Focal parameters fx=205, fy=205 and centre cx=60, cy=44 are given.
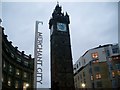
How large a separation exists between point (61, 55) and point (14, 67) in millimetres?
15737

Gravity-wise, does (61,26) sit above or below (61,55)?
above

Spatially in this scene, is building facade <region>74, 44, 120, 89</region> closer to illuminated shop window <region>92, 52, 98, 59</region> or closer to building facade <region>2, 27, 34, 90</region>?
illuminated shop window <region>92, 52, 98, 59</region>

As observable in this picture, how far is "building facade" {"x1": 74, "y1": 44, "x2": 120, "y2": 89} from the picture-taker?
68125mm

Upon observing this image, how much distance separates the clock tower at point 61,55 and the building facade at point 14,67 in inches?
395

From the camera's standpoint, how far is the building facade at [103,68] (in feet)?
224

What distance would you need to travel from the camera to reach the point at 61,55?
67.3 meters

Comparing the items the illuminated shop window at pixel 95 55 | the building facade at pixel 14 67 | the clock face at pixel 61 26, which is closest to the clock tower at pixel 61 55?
the clock face at pixel 61 26

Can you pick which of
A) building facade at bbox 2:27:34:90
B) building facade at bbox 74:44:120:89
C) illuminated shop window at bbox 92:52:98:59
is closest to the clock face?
building facade at bbox 74:44:120:89

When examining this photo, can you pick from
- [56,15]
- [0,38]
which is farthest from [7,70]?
[56,15]

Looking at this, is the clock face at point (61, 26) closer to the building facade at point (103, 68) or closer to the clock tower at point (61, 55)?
the clock tower at point (61, 55)

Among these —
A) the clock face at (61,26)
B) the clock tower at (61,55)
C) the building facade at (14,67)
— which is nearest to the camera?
→ the building facade at (14,67)

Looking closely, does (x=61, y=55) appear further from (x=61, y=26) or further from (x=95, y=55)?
(x=95, y=55)

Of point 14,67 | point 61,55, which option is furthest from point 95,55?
point 14,67

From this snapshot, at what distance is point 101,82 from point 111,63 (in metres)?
7.29
